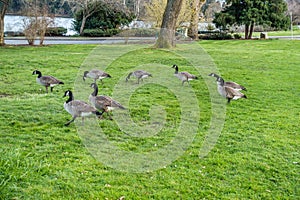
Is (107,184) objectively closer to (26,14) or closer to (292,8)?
(26,14)

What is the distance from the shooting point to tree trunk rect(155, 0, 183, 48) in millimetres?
16516

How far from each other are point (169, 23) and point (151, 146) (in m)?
12.6

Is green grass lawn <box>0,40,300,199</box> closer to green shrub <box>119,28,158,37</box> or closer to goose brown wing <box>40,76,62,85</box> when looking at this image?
goose brown wing <box>40,76,62,85</box>

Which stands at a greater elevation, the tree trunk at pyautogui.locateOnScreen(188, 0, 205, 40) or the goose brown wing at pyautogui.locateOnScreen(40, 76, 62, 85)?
the tree trunk at pyautogui.locateOnScreen(188, 0, 205, 40)

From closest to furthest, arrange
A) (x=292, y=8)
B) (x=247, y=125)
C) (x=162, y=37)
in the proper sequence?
1. (x=247, y=125)
2. (x=162, y=37)
3. (x=292, y=8)

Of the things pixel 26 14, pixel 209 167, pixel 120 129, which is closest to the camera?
pixel 209 167

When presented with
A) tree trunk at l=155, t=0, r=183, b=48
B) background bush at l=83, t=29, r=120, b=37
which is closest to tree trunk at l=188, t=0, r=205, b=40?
background bush at l=83, t=29, r=120, b=37

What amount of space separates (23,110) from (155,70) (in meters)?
5.75

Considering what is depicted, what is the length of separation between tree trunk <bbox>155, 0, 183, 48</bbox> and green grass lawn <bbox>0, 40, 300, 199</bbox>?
742 cm

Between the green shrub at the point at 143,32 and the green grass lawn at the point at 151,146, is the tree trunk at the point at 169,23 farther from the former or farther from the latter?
the green shrub at the point at 143,32

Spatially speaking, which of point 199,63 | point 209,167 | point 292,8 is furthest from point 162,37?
point 292,8

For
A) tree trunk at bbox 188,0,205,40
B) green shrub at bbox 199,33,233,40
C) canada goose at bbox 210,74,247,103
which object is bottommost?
canada goose at bbox 210,74,247,103

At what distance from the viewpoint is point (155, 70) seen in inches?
450

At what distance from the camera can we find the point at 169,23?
16.8 meters
